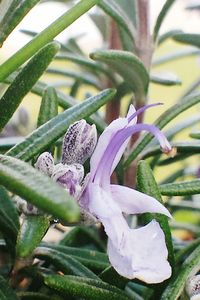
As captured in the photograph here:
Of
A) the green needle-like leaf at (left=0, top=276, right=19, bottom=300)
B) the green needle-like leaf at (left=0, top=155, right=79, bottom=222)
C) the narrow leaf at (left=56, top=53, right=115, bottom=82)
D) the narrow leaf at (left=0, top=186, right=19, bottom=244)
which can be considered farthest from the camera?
the narrow leaf at (left=56, top=53, right=115, bottom=82)

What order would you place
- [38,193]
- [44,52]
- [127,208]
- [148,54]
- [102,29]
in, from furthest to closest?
[102,29] → [148,54] → [44,52] → [127,208] → [38,193]

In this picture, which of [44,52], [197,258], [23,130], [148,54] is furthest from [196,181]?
[23,130]

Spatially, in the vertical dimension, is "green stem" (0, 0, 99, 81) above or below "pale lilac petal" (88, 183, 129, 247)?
above

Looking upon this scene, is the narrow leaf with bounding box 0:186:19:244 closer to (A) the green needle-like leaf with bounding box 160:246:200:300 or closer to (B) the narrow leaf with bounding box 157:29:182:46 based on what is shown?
(A) the green needle-like leaf with bounding box 160:246:200:300

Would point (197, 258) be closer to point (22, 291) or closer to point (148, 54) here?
point (22, 291)

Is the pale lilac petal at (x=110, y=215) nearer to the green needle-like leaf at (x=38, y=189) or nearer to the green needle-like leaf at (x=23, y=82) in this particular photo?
the green needle-like leaf at (x=38, y=189)

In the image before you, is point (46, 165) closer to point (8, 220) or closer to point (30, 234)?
point (30, 234)

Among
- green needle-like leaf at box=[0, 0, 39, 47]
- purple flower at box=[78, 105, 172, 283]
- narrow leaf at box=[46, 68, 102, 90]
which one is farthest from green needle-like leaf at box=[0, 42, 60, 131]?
narrow leaf at box=[46, 68, 102, 90]
